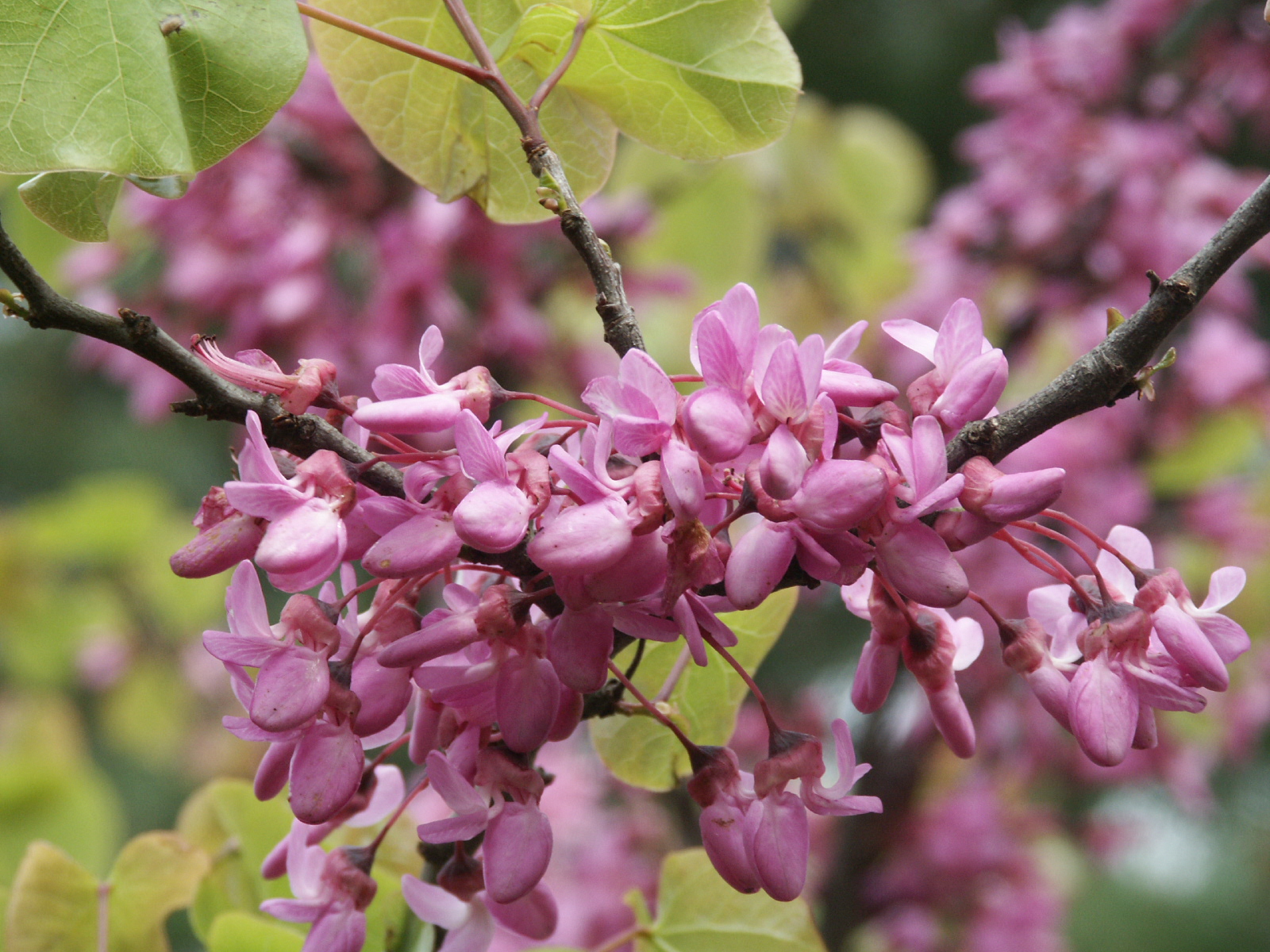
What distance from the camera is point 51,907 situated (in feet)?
1.63

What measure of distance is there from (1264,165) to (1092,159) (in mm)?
765

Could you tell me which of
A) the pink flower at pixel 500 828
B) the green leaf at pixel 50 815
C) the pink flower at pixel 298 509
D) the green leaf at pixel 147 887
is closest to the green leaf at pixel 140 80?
the pink flower at pixel 298 509

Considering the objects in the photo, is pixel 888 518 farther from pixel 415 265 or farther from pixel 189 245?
pixel 189 245

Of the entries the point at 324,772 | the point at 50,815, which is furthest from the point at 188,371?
the point at 50,815

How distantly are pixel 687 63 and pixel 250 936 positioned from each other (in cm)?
41

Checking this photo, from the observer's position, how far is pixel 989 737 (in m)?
1.31

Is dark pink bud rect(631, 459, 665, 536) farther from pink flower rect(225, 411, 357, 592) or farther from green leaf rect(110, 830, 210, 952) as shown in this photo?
green leaf rect(110, 830, 210, 952)

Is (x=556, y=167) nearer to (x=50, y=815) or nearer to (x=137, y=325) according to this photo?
(x=137, y=325)

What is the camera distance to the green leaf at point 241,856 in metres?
0.52

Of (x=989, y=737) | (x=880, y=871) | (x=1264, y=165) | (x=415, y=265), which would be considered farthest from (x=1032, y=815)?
(x=1264, y=165)

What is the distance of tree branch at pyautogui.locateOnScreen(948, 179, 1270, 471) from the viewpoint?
32 cm

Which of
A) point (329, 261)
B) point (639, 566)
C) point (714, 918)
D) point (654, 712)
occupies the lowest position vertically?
point (329, 261)

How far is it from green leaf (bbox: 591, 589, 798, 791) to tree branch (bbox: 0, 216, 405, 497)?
19 centimetres

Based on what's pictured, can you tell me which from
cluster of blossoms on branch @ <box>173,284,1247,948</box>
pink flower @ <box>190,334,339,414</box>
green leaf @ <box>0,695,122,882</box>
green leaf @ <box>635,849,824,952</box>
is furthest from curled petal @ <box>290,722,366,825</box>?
green leaf @ <box>0,695,122,882</box>
